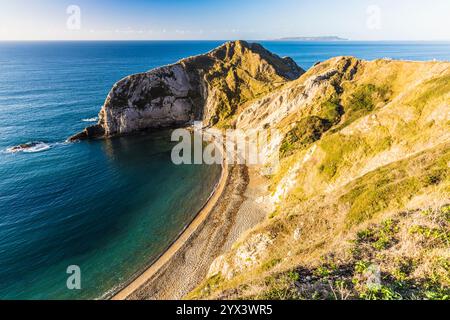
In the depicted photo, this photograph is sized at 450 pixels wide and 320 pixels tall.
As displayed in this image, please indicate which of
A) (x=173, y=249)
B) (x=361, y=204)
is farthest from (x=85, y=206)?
(x=361, y=204)

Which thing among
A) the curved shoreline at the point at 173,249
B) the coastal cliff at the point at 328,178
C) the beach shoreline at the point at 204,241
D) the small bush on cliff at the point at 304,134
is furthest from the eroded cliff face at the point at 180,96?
the curved shoreline at the point at 173,249

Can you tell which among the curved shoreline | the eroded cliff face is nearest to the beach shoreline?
the curved shoreline

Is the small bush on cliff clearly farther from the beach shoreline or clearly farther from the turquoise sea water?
the turquoise sea water

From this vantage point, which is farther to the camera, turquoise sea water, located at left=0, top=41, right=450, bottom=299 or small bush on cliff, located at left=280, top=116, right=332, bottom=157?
small bush on cliff, located at left=280, top=116, right=332, bottom=157

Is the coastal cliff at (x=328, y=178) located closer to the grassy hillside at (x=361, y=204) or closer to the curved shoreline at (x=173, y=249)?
the grassy hillside at (x=361, y=204)

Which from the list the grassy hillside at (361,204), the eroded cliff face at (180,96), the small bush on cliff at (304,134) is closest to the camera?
the grassy hillside at (361,204)

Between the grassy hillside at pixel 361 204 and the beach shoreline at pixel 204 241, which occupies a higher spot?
the grassy hillside at pixel 361 204

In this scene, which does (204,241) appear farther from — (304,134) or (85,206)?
(304,134)
